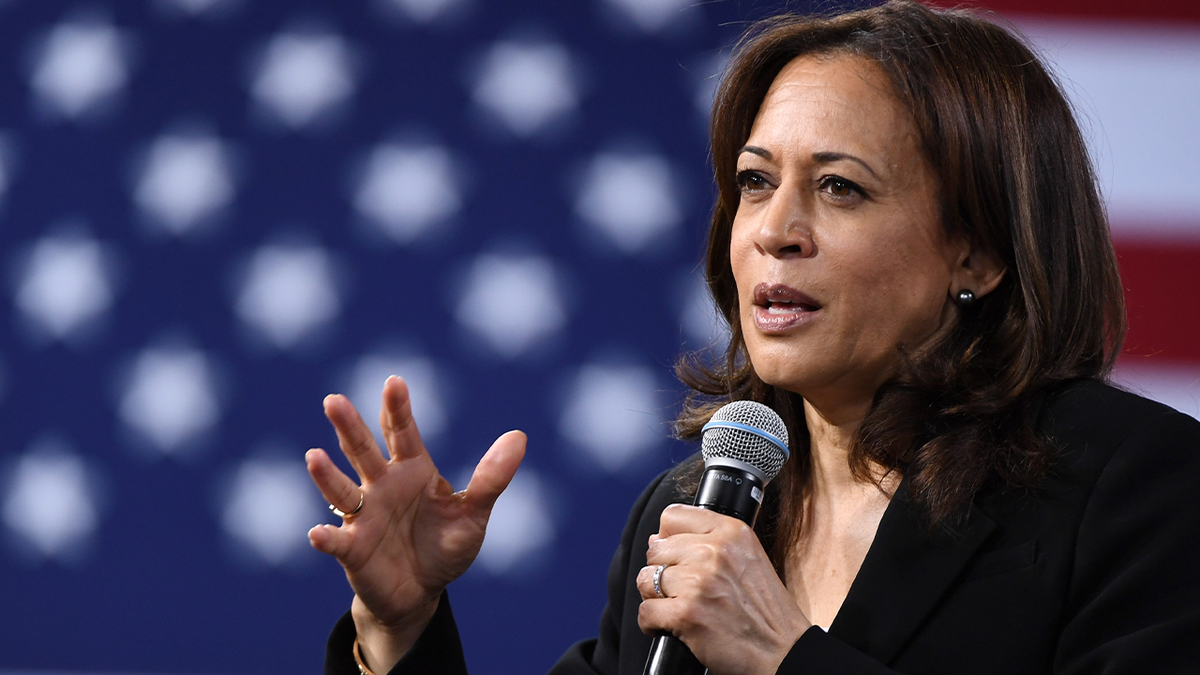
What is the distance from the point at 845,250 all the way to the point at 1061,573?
0.47m

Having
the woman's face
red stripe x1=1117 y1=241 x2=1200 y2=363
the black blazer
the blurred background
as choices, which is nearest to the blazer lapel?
the black blazer

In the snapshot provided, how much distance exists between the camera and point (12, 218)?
2.93 meters

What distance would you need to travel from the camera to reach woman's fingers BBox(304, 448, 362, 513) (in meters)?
1.23

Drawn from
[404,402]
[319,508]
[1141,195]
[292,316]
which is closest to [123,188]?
[292,316]

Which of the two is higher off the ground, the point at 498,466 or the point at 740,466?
the point at 498,466

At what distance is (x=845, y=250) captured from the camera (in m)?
1.36

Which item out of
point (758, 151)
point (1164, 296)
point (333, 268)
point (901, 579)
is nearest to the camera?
point (901, 579)

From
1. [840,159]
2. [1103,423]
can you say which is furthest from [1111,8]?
[1103,423]

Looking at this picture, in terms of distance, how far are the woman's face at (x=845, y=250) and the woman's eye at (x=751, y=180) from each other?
28 millimetres

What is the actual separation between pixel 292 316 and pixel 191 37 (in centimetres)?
84

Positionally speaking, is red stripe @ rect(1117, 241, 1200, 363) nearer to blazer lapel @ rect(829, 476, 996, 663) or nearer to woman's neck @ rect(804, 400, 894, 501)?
woman's neck @ rect(804, 400, 894, 501)

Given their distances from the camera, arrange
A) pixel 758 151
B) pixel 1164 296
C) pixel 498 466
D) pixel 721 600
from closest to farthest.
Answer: pixel 721 600, pixel 498 466, pixel 758 151, pixel 1164 296

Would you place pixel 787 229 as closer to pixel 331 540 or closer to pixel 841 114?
pixel 841 114

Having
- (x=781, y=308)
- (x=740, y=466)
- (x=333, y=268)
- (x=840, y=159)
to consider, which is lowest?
(x=740, y=466)
